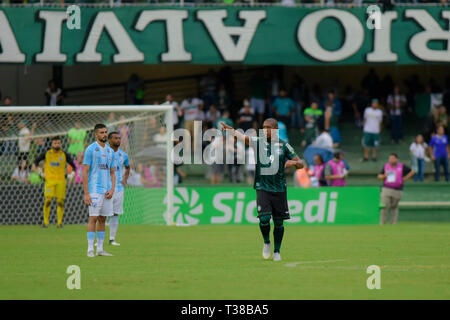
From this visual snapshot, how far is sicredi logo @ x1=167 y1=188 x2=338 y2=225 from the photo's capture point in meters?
25.0

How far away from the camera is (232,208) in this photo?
82.5 feet

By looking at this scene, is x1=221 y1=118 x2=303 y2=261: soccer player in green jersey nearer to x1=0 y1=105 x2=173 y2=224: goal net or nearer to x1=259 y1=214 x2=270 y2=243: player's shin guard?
x1=259 y1=214 x2=270 y2=243: player's shin guard

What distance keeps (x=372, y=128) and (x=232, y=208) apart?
7252 millimetres

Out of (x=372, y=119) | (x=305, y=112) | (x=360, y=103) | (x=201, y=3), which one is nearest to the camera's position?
(x=201, y=3)

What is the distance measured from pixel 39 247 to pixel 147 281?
5.72 metres

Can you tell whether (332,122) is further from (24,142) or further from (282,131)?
(24,142)

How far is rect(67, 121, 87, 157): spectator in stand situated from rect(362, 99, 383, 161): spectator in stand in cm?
990

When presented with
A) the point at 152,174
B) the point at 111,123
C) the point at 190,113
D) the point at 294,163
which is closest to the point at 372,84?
the point at 190,113

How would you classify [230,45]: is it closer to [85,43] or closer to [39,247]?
[85,43]

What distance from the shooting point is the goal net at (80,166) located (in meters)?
23.7

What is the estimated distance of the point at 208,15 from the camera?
28.8 metres

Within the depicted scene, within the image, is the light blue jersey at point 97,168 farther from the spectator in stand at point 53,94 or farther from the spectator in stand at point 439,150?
the spectator in stand at point 439,150

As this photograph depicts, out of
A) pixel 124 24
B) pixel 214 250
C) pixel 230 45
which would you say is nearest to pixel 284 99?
pixel 230 45

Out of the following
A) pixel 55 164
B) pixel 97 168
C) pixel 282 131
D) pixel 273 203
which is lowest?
pixel 273 203
